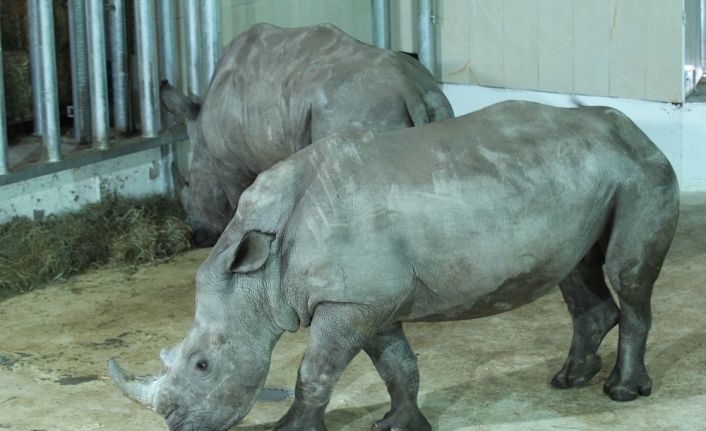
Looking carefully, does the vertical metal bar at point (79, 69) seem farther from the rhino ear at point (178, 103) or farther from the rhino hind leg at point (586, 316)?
the rhino hind leg at point (586, 316)

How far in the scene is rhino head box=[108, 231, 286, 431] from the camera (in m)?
4.57

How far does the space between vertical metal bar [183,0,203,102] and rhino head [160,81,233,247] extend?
0.77 m

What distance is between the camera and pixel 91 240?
8.02m

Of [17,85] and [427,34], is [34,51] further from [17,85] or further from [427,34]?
[427,34]

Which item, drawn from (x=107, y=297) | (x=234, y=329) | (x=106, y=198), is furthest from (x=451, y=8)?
(x=234, y=329)

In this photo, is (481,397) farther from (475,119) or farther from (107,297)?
(107,297)

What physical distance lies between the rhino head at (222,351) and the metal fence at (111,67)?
3.77 metres

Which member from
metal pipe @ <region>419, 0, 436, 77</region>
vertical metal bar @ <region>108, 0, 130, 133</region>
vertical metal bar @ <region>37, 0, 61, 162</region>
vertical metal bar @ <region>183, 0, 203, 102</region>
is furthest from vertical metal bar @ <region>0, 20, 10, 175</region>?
metal pipe @ <region>419, 0, 436, 77</region>

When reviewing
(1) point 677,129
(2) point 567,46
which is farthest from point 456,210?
(2) point 567,46

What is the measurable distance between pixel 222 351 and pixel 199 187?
381cm

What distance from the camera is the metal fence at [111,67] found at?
26.5ft

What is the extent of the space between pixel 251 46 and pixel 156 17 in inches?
80.6

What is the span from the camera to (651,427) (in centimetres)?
490

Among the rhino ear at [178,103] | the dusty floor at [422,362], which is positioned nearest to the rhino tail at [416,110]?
the dusty floor at [422,362]
